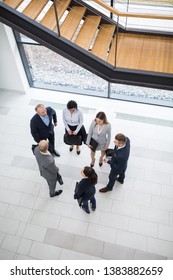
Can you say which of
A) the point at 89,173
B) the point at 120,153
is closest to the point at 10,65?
the point at 120,153

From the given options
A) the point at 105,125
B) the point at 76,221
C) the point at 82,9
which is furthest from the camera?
the point at 82,9

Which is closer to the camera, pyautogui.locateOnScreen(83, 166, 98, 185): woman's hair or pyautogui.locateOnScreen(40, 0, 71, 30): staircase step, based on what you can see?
pyautogui.locateOnScreen(83, 166, 98, 185): woman's hair

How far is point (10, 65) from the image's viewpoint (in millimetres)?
6078

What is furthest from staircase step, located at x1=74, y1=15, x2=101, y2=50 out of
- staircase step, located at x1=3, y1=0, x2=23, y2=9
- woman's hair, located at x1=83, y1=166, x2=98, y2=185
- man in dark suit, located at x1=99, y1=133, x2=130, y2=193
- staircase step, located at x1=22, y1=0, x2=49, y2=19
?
woman's hair, located at x1=83, y1=166, x2=98, y2=185

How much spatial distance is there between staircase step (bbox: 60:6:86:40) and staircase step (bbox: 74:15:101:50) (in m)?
0.13

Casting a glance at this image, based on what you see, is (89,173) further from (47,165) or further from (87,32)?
(87,32)

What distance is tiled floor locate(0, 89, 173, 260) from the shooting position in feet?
13.5

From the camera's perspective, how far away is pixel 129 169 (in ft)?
16.6

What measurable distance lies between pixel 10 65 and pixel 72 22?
7.74 ft

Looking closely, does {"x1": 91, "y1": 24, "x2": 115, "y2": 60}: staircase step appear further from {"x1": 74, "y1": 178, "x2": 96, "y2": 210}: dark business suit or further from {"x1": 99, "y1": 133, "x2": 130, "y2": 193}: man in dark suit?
{"x1": 74, "y1": 178, "x2": 96, "y2": 210}: dark business suit
